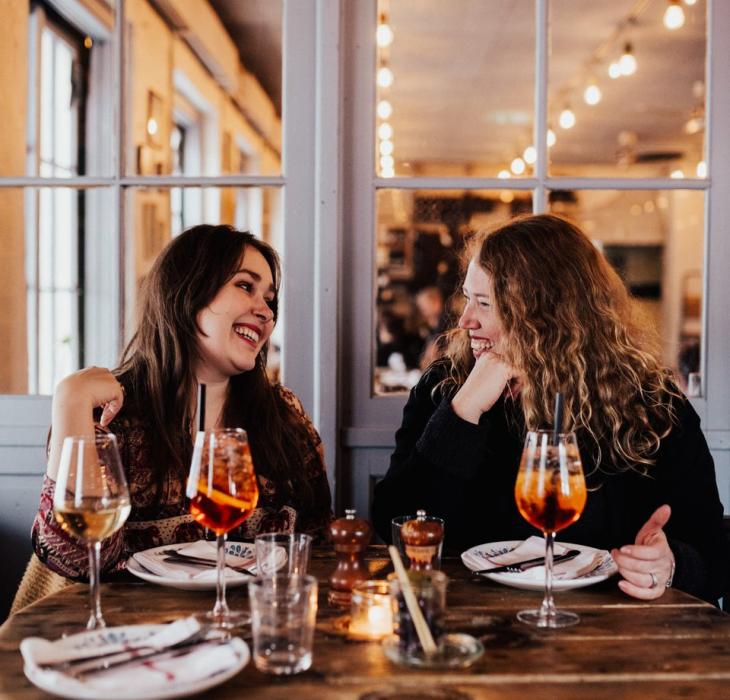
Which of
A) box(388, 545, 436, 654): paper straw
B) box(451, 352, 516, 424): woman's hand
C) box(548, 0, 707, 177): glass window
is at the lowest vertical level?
box(388, 545, 436, 654): paper straw

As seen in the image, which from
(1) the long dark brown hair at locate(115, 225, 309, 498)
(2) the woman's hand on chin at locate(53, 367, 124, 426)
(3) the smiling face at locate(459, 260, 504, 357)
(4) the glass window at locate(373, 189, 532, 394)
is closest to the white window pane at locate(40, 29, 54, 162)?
(1) the long dark brown hair at locate(115, 225, 309, 498)

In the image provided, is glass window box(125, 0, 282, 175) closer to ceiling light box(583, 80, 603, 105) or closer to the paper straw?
the paper straw

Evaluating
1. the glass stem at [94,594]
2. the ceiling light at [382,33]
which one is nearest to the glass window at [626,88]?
the ceiling light at [382,33]

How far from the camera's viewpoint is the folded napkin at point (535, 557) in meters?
1.21

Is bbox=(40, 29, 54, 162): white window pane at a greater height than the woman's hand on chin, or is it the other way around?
bbox=(40, 29, 54, 162): white window pane

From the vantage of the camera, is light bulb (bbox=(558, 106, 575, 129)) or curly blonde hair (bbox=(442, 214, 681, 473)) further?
light bulb (bbox=(558, 106, 575, 129))

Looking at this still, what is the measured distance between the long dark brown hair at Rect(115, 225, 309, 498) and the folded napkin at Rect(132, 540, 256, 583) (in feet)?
1.04

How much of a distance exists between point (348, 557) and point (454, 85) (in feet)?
17.9

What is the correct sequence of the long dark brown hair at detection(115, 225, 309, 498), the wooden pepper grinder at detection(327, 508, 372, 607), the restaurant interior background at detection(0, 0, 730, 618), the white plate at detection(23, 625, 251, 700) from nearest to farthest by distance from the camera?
the white plate at detection(23, 625, 251, 700), the wooden pepper grinder at detection(327, 508, 372, 607), the long dark brown hair at detection(115, 225, 309, 498), the restaurant interior background at detection(0, 0, 730, 618)

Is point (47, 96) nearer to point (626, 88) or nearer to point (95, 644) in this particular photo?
A: point (95, 644)

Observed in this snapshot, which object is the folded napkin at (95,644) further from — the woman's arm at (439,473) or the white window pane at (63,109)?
the white window pane at (63,109)

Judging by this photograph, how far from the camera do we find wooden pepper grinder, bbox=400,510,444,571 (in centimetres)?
117

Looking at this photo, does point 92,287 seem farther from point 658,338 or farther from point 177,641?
point 177,641

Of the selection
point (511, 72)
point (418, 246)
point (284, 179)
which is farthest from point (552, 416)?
point (418, 246)
